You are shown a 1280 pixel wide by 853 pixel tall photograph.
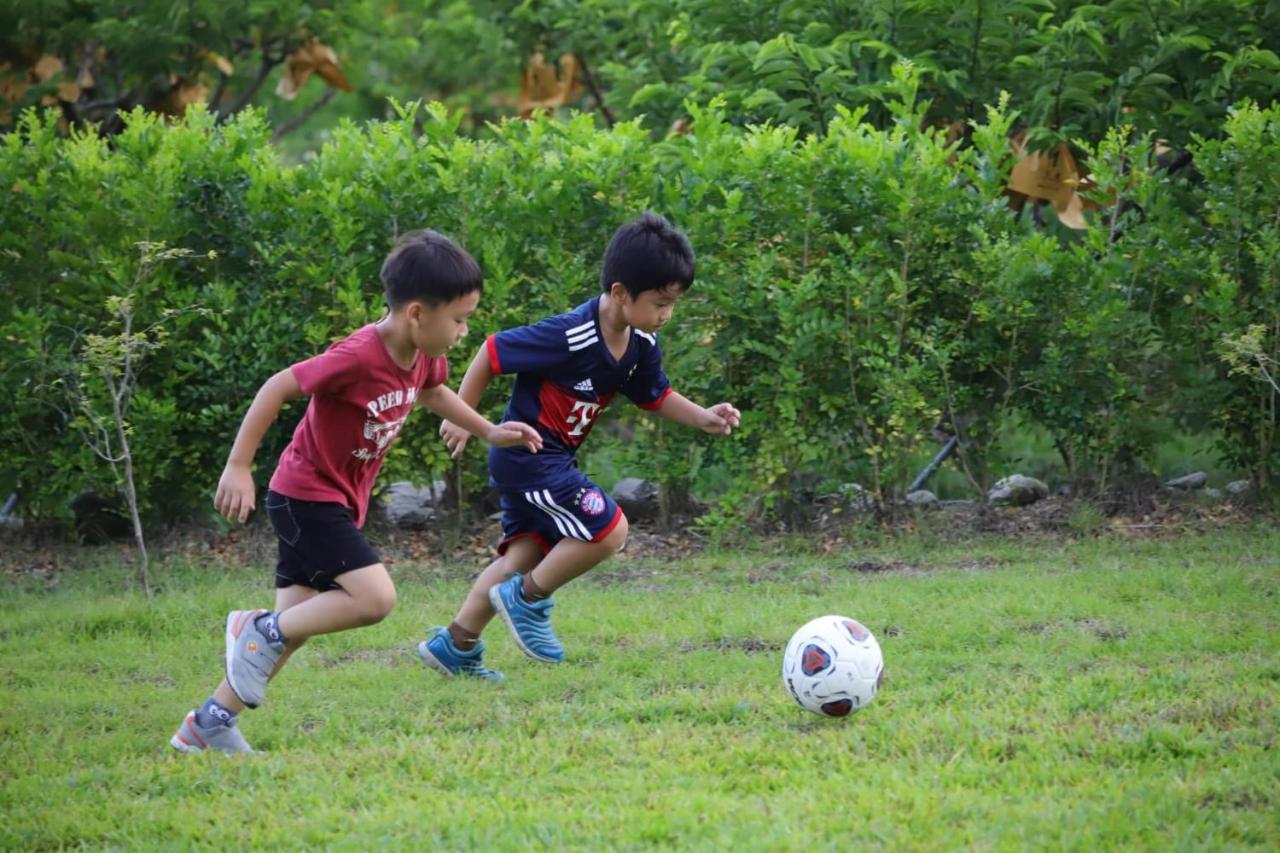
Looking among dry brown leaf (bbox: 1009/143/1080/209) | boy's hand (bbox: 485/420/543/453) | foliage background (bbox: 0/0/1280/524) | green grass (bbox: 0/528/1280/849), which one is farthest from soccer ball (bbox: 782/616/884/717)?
dry brown leaf (bbox: 1009/143/1080/209)

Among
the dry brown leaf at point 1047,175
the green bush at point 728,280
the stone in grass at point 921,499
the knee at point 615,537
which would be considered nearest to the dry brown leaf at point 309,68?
the green bush at point 728,280

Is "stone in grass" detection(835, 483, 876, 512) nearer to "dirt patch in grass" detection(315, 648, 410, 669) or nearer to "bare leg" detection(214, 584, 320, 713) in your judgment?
"dirt patch in grass" detection(315, 648, 410, 669)

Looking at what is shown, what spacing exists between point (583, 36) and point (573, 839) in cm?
883

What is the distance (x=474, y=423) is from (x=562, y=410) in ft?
2.23

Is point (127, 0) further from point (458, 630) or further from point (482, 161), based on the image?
point (458, 630)

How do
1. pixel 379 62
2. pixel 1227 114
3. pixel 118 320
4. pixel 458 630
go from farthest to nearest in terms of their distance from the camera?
pixel 379 62
pixel 1227 114
pixel 118 320
pixel 458 630

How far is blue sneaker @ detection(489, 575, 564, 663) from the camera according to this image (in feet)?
17.5

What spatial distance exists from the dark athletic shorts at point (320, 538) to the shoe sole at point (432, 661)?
837mm

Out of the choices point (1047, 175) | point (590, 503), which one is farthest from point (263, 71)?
point (590, 503)

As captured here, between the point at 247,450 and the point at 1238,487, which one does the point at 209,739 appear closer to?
the point at 247,450

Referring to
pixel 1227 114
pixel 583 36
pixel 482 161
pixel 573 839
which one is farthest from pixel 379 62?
pixel 573 839

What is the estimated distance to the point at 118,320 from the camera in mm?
7223

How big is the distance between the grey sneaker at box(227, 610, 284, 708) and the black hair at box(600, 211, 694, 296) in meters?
1.74

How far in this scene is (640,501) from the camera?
26.6 ft
